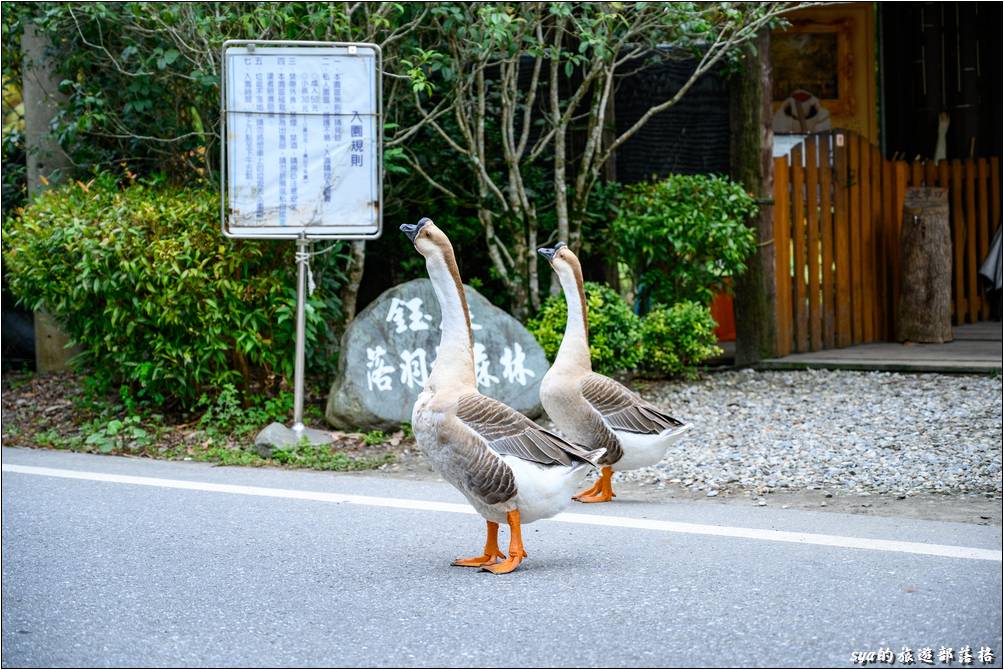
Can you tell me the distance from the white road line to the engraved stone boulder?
65.0 inches

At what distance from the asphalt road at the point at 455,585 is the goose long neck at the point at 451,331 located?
779 mm

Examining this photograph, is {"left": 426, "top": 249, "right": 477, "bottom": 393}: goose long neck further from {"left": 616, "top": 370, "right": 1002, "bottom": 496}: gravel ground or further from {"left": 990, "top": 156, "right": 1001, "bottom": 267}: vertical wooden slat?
{"left": 990, "top": 156, "right": 1001, "bottom": 267}: vertical wooden slat

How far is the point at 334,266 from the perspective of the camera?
9453mm

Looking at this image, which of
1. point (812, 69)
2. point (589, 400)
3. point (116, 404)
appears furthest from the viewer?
point (812, 69)

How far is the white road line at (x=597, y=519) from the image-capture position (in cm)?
493

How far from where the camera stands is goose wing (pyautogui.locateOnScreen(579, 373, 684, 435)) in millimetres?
5973

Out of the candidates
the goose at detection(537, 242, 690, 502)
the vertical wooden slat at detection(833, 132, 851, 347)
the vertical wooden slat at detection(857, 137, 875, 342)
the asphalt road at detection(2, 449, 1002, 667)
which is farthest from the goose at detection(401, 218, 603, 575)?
the vertical wooden slat at detection(857, 137, 875, 342)

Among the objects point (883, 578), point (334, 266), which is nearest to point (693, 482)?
point (883, 578)

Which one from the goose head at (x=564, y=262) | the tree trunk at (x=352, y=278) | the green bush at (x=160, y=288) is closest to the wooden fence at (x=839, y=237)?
the tree trunk at (x=352, y=278)

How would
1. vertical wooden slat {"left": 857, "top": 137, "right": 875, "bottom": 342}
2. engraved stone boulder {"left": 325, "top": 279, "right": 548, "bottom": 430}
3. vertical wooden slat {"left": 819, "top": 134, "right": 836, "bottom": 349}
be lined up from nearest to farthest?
engraved stone boulder {"left": 325, "top": 279, "right": 548, "bottom": 430}
vertical wooden slat {"left": 819, "top": 134, "right": 836, "bottom": 349}
vertical wooden slat {"left": 857, "top": 137, "right": 875, "bottom": 342}

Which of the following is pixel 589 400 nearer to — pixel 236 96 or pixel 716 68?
pixel 236 96

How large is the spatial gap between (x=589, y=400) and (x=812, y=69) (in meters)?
9.23

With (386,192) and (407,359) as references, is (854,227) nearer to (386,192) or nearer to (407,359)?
(386,192)

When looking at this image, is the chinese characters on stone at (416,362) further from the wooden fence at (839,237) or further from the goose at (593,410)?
the wooden fence at (839,237)
